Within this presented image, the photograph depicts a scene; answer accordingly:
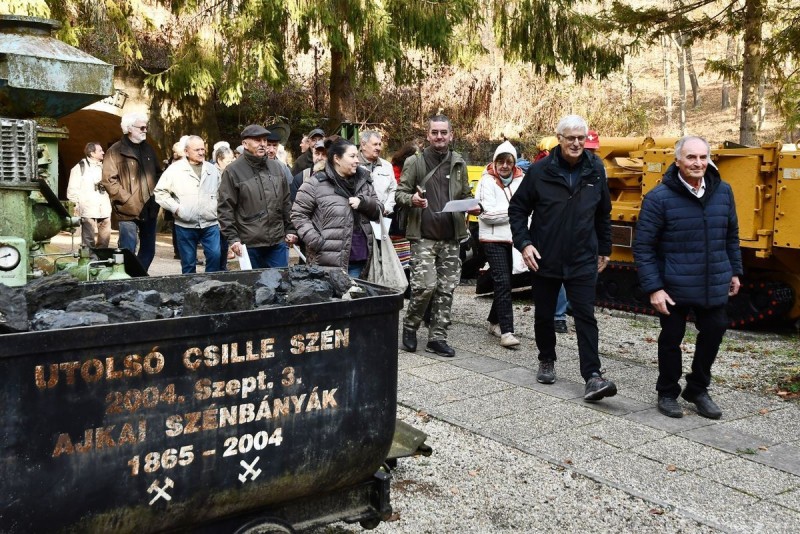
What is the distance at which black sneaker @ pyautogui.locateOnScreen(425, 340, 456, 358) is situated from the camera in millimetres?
7503

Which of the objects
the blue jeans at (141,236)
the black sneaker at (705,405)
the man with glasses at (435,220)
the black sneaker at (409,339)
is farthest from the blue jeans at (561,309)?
the blue jeans at (141,236)

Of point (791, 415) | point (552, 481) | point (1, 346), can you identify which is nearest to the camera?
point (1, 346)

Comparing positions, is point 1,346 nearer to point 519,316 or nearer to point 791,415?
point 791,415

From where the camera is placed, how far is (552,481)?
186 inches

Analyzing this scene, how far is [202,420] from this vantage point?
3.00 meters

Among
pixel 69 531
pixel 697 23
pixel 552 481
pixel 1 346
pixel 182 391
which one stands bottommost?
pixel 552 481

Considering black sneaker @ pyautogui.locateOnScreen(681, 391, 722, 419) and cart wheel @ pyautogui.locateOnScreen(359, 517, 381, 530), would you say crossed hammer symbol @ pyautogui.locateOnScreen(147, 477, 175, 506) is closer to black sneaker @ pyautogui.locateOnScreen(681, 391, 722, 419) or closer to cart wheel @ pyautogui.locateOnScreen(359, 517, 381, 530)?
cart wheel @ pyautogui.locateOnScreen(359, 517, 381, 530)

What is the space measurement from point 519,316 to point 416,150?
7.13 ft

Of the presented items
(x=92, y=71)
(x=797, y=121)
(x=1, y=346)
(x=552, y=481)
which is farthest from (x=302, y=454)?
(x=797, y=121)

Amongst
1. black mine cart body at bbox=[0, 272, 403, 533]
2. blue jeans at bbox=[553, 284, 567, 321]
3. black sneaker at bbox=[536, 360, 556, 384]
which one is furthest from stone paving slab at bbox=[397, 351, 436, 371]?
black mine cart body at bbox=[0, 272, 403, 533]

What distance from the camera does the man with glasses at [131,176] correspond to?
29.5 ft

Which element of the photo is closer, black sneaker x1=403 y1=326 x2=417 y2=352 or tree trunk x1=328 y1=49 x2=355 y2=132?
black sneaker x1=403 y1=326 x2=417 y2=352

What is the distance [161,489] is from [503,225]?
5.30 m

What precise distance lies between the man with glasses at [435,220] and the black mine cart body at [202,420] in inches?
148
